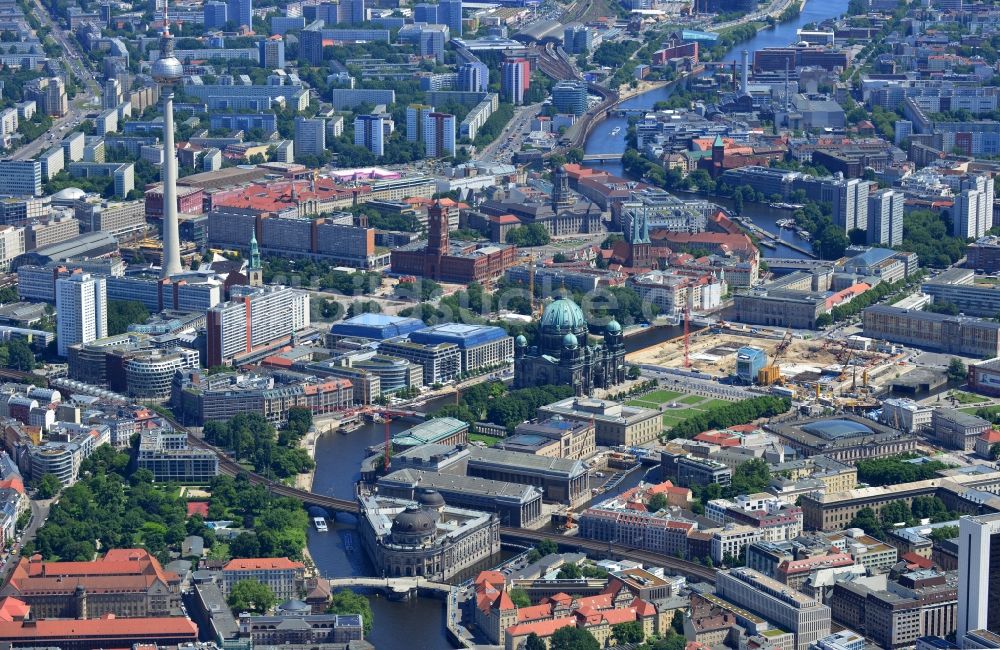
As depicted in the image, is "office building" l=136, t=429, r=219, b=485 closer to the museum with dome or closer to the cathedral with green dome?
the museum with dome

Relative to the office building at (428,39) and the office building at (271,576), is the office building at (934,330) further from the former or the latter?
the office building at (428,39)

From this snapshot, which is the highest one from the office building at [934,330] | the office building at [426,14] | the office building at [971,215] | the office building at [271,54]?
the office building at [426,14]

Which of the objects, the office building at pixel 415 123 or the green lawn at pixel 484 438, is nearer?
the green lawn at pixel 484 438

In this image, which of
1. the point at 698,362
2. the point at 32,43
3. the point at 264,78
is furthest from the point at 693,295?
the point at 32,43

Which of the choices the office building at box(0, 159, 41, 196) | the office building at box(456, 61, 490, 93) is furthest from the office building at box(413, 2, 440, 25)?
the office building at box(0, 159, 41, 196)

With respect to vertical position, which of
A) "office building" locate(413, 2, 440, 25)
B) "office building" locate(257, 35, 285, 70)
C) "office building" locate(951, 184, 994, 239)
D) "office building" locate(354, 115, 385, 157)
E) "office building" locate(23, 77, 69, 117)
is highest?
"office building" locate(413, 2, 440, 25)

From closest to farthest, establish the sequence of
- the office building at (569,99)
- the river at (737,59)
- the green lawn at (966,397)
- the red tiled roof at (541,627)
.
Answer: the red tiled roof at (541,627) → the green lawn at (966,397) → the river at (737,59) → the office building at (569,99)

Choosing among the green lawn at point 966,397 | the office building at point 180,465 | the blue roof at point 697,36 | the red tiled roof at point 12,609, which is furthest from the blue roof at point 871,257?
the blue roof at point 697,36
